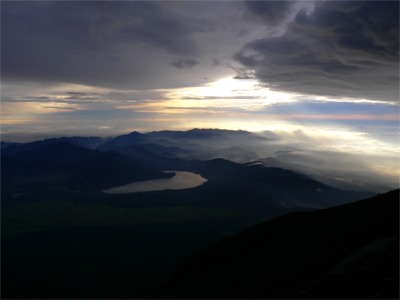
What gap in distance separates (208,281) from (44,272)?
11956cm

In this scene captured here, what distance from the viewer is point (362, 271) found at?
1519 inches

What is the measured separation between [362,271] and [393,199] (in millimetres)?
43481

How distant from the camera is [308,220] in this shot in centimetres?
8756

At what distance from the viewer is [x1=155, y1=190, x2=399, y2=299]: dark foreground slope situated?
3759 cm

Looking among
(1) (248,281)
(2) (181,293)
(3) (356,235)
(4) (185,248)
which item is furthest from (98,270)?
(3) (356,235)

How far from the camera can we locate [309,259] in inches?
2030

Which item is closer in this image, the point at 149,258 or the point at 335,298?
the point at 335,298

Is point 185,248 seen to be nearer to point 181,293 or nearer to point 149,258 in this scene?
point 149,258

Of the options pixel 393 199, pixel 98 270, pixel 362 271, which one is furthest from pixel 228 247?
pixel 98 270

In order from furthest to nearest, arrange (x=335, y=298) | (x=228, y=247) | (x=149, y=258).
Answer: (x=149, y=258)
(x=228, y=247)
(x=335, y=298)

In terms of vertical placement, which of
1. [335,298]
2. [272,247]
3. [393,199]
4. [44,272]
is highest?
[393,199]

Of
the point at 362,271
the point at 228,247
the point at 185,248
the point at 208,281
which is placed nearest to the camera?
the point at 362,271

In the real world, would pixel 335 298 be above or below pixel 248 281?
above

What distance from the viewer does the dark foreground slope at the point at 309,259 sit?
37591 millimetres
